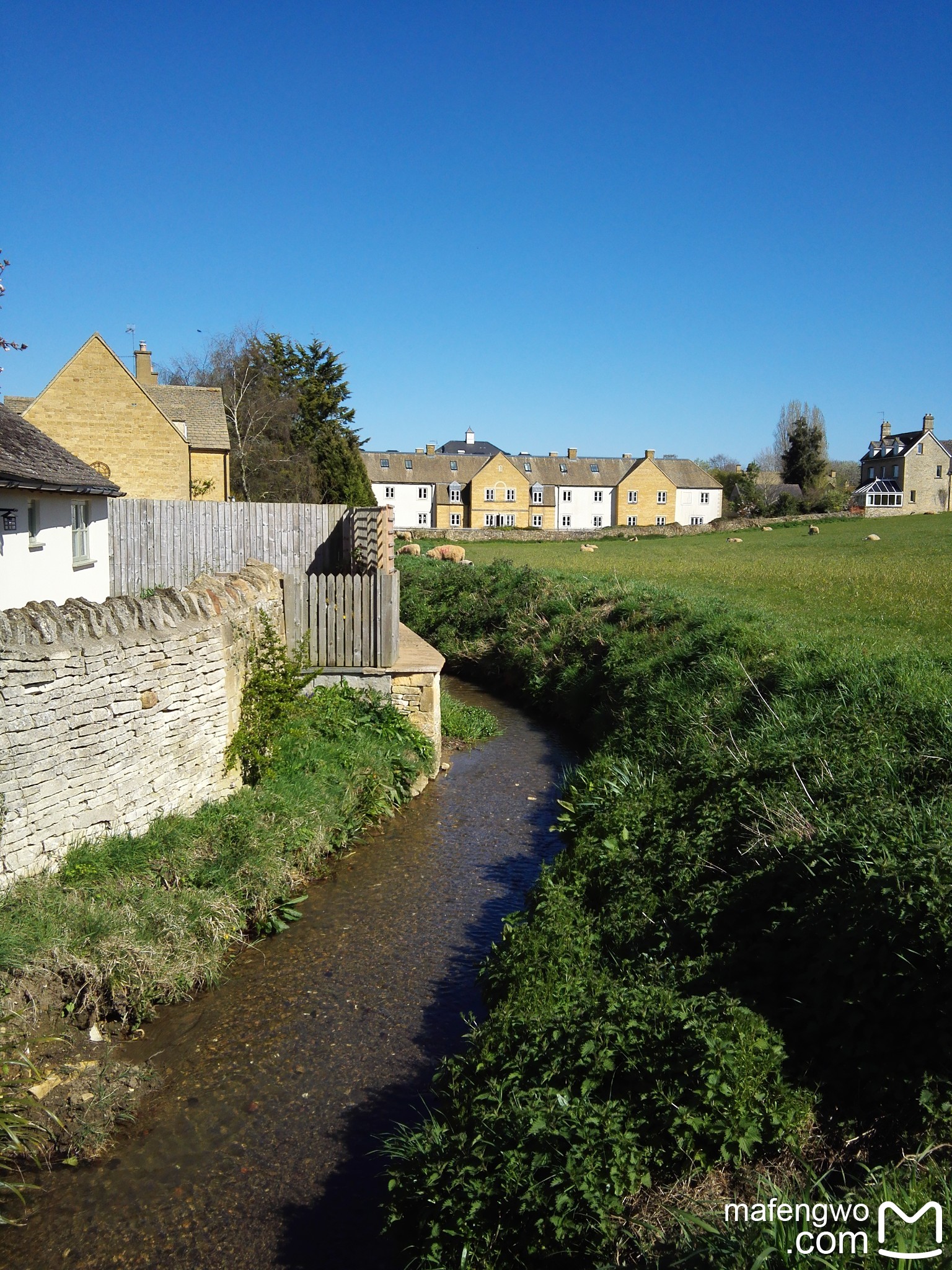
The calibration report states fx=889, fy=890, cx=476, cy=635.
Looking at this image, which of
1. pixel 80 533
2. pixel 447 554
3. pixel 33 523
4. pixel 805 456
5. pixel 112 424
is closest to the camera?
pixel 33 523

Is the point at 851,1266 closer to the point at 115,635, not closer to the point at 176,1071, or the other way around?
the point at 176,1071

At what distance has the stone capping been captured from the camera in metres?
6.76

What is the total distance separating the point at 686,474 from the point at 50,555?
222ft

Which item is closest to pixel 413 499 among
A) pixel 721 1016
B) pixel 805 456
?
pixel 805 456

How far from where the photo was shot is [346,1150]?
17.9 ft

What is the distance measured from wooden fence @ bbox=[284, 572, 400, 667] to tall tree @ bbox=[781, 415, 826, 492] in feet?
211

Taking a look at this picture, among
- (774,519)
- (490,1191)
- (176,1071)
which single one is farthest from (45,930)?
(774,519)

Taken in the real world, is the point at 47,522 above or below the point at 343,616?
above

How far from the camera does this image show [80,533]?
54.2 ft

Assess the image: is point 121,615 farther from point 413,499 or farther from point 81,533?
point 413,499

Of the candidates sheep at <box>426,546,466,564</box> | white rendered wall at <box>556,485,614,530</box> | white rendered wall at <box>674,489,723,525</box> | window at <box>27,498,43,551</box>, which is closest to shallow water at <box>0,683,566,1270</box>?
window at <box>27,498,43,551</box>

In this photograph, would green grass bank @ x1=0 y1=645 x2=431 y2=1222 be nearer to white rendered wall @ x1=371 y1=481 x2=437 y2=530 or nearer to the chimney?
the chimney

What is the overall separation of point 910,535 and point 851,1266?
38.4 metres

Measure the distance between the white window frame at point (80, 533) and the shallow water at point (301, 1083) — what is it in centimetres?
957
